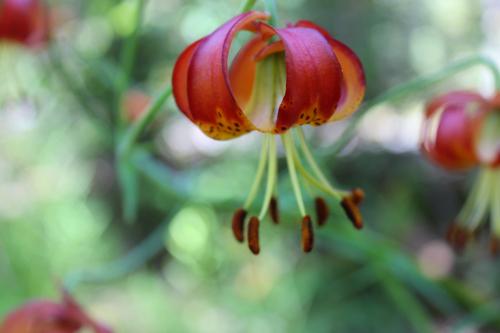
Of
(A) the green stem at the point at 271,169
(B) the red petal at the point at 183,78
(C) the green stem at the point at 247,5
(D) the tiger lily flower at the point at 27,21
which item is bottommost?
(D) the tiger lily flower at the point at 27,21

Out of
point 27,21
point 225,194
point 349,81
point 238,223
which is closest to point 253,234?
point 238,223

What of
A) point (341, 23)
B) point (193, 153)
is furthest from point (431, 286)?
point (193, 153)

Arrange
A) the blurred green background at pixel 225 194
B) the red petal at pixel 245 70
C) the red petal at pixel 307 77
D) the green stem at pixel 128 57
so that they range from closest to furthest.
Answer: the red petal at pixel 307 77 → the red petal at pixel 245 70 → the green stem at pixel 128 57 → the blurred green background at pixel 225 194

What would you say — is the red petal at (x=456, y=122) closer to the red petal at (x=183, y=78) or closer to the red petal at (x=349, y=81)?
the red petal at (x=349, y=81)

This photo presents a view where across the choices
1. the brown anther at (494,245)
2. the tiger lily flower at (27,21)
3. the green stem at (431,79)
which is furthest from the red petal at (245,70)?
the tiger lily flower at (27,21)

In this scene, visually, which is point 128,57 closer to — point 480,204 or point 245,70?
point 245,70

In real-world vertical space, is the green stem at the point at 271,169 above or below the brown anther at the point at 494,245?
above
